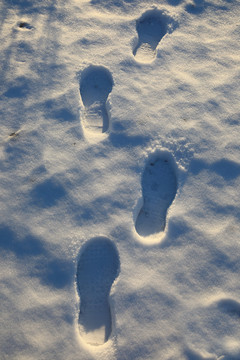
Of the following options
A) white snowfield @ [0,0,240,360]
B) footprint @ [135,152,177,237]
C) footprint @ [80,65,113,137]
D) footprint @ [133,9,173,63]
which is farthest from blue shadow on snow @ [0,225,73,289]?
footprint @ [133,9,173,63]

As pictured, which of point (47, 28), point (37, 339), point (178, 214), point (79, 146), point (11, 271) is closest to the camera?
point (37, 339)

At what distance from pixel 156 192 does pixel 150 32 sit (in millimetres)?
1209

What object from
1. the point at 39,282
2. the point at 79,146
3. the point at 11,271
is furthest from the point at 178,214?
the point at 11,271

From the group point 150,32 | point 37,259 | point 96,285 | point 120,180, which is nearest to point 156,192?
point 120,180

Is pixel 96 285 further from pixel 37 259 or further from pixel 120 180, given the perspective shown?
pixel 120 180

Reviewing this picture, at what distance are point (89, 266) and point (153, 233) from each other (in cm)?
38

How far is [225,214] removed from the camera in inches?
61.0

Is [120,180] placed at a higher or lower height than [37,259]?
higher

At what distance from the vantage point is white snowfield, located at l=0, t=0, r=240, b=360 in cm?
134

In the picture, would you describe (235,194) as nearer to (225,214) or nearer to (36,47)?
(225,214)

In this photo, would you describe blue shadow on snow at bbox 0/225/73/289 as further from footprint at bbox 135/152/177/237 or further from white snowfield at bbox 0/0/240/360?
footprint at bbox 135/152/177/237

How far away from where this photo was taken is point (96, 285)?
1.39m


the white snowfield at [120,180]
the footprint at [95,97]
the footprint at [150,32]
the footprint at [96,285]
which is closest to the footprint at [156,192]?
the white snowfield at [120,180]

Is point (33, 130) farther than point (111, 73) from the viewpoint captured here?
No
